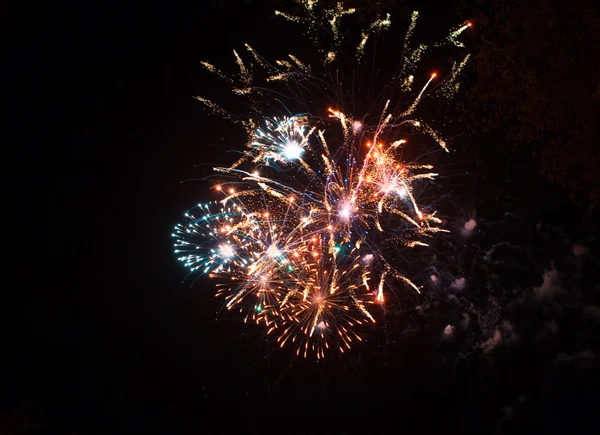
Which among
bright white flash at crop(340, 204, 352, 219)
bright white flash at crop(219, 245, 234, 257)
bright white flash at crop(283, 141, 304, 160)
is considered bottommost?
bright white flash at crop(219, 245, 234, 257)

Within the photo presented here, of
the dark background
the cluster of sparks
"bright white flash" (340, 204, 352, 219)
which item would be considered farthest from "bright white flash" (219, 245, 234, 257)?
"bright white flash" (340, 204, 352, 219)

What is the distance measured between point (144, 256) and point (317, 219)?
3.96 meters

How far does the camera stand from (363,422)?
733 centimetres

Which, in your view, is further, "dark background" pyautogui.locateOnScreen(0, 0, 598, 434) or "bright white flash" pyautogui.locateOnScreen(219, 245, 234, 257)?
"dark background" pyautogui.locateOnScreen(0, 0, 598, 434)

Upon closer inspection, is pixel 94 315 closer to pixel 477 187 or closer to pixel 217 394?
pixel 217 394

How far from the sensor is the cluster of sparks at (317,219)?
6.37 metres

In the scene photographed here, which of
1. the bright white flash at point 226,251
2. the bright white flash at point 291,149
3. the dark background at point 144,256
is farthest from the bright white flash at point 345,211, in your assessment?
the dark background at point 144,256

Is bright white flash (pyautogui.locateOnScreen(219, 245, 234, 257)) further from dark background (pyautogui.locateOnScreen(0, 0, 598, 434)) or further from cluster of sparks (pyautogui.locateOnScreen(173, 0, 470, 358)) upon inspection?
dark background (pyautogui.locateOnScreen(0, 0, 598, 434))

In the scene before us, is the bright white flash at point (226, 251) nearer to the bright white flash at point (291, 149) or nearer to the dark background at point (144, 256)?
the dark background at point (144, 256)

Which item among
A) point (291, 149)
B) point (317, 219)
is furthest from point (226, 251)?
point (291, 149)

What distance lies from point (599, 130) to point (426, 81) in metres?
2.73

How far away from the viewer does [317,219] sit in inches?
249

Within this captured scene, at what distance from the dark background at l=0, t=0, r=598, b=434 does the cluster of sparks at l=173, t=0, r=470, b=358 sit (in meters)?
0.77

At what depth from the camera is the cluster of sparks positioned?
6.37 meters
